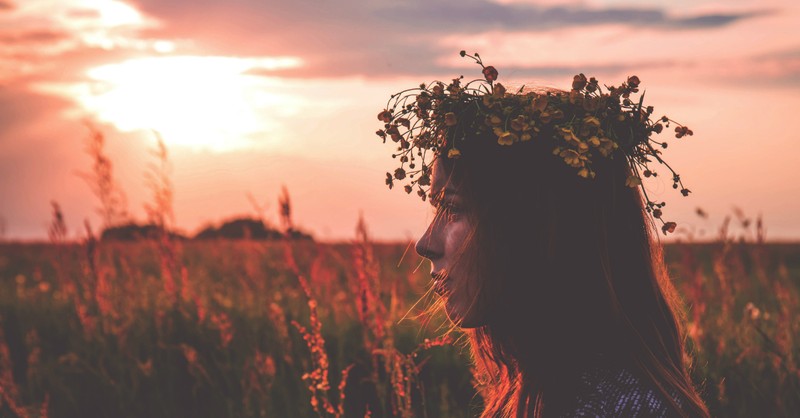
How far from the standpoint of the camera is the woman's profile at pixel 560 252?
1.89 metres

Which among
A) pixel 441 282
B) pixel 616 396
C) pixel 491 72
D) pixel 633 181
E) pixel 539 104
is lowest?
pixel 616 396

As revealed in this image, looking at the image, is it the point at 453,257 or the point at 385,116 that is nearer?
the point at 453,257

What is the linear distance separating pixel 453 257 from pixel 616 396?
60 centimetres

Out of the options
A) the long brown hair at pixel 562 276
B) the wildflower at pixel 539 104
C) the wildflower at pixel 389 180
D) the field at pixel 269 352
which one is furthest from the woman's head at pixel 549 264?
the field at pixel 269 352

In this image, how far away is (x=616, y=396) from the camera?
1.77 metres

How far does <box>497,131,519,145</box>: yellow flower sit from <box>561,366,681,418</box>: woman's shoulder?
666mm

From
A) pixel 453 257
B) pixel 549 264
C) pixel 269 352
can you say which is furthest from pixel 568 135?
pixel 269 352

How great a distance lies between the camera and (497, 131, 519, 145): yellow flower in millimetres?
1957

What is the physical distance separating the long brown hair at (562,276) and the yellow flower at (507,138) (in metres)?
0.07

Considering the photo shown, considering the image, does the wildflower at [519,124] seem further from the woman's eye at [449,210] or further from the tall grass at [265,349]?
the tall grass at [265,349]

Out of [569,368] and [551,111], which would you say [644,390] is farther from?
[551,111]

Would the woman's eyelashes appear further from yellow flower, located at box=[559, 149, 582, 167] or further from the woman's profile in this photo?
yellow flower, located at box=[559, 149, 582, 167]

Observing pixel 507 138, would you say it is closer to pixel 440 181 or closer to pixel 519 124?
pixel 519 124

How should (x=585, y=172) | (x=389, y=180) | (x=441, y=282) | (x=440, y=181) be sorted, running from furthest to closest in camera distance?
(x=389, y=180), (x=440, y=181), (x=441, y=282), (x=585, y=172)
